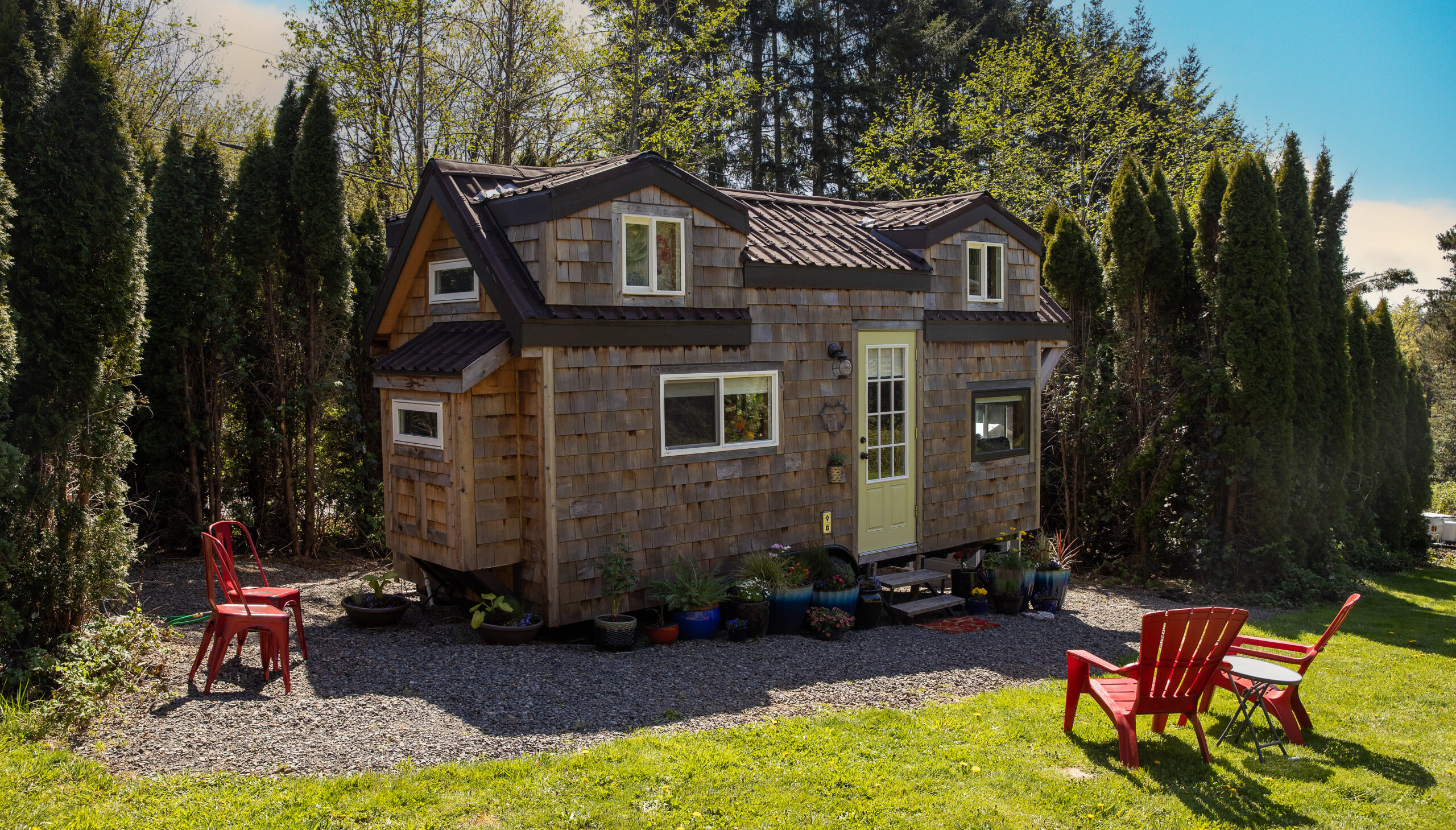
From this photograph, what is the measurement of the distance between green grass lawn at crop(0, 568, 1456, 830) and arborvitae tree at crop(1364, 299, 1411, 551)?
11.3m

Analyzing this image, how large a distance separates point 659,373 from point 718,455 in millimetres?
1037

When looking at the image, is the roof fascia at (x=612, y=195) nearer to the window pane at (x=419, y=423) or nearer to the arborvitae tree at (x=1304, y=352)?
the window pane at (x=419, y=423)

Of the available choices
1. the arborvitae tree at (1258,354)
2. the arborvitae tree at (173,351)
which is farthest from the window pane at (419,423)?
the arborvitae tree at (1258,354)

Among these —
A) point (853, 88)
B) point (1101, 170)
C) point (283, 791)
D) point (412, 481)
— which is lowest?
point (283, 791)

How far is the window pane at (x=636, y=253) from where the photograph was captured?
8273mm

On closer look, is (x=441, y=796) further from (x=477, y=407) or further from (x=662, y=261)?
(x=662, y=261)

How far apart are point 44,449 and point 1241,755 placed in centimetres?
804

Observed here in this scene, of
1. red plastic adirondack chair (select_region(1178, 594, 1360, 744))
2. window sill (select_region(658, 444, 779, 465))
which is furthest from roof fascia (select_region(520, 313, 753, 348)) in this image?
red plastic adirondack chair (select_region(1178, 594, 1360, 744))

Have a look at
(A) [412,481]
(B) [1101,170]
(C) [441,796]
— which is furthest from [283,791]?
(B) [1101,170]

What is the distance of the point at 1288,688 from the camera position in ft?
19.7

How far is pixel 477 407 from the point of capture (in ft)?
25.7

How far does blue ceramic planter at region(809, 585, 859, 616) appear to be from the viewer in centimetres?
877

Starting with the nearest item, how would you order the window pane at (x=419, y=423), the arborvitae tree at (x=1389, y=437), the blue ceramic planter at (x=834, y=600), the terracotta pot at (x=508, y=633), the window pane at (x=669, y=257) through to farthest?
the terracotta pot at (x=508, y=633)
the window pane at (x=419, y=423)
the window pane at (x=669, y=257)
the blue ceramic planter at (x=834, y=600)
the arborvitae tree at (x=1389, y=437)

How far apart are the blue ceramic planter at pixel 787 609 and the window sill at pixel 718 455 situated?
1373 millimetres
